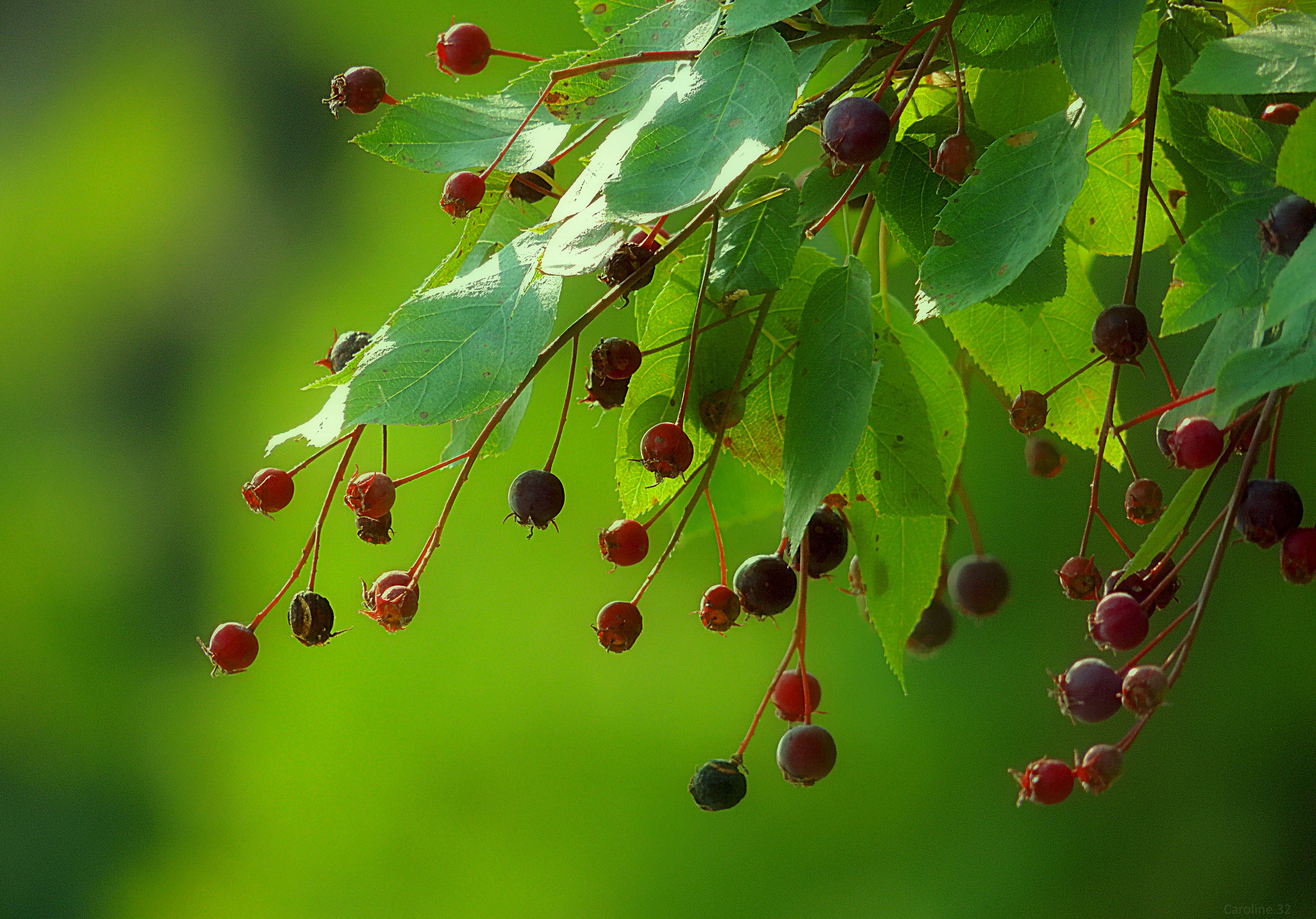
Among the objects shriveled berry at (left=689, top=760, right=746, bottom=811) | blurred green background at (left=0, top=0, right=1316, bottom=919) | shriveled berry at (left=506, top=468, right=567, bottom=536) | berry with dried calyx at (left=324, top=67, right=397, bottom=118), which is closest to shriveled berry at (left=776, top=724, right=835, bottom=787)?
shriveled berry at (left=689, top=760, right=746, bottom=811)

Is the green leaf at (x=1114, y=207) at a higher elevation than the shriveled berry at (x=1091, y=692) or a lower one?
higher

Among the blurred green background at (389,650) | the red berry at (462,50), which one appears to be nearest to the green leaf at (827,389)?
the red berry at (462,50)

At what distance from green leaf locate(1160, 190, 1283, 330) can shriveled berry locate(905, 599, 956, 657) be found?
0.72 ft

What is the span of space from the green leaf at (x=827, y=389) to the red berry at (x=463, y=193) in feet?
0.28

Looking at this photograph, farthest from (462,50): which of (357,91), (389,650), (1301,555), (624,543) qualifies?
(389,650)

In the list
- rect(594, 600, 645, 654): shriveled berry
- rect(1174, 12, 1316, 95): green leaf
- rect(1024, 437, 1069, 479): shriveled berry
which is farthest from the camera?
rect(1024, 437, 1069, 479): shriveled berry

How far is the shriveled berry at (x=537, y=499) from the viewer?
0.88ft

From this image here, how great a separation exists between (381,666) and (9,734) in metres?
0.61

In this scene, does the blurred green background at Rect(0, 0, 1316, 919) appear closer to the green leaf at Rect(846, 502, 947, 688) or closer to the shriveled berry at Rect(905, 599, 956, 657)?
the shriveled berry at Rect(905, 599, 956, 657)

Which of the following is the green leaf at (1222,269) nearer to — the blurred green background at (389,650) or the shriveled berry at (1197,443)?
the shriveled berry at (1197,443)

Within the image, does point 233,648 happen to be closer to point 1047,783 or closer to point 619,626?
point 619,626

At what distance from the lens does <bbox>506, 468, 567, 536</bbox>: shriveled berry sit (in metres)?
0.27

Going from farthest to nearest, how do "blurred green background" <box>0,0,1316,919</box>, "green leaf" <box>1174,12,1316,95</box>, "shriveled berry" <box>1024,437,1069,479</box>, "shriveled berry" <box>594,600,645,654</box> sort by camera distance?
1. "blurred green background" <box>0,0,1316,919</box>
2. "shriveled berry" <box>1024,437,1069,479</box>
3. "shriveled berry" <box>594,600,645,654</box>
4. "green leaf" <box>1174,12,1316,95</box>

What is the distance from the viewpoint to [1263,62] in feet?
0.62
